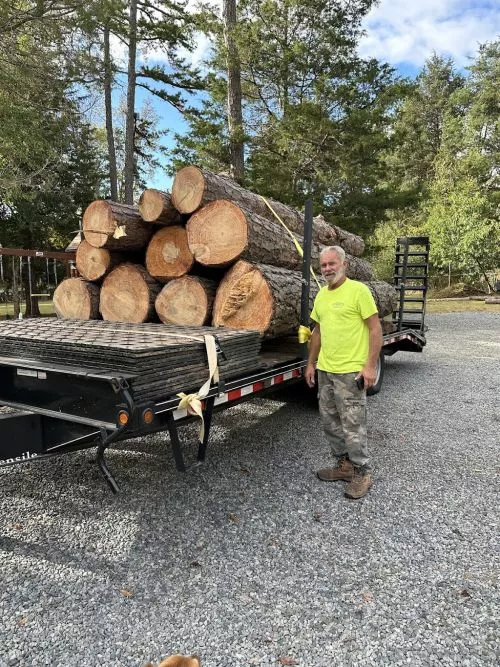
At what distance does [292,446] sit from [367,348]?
1420 millimetres

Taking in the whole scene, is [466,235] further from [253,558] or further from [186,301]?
[253,558]

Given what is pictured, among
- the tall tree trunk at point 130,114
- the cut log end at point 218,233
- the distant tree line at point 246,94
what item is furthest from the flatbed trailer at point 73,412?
the tall tree trunk at point 130,114

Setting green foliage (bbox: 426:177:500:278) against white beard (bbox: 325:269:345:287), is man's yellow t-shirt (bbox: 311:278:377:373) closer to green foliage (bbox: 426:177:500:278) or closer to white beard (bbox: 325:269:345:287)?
white beard (bbox: 325:269:345:287)

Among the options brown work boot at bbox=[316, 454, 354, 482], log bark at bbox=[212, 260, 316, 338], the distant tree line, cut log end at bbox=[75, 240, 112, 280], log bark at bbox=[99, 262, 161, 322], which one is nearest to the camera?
brown work boot at bbox=[316, 454, 354, 482]

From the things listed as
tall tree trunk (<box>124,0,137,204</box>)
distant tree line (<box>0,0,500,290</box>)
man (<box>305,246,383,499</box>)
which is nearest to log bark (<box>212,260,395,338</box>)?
man (<box>305,246,383,499</box>)

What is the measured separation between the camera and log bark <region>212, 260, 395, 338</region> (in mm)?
3963

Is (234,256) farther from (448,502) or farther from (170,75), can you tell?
(170,75)

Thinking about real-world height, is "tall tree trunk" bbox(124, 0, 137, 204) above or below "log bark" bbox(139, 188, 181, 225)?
above

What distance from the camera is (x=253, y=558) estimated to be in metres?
2.61

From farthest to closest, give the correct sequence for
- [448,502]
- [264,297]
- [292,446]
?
1. [292,446]
2. [264,297]
3. [448,502]

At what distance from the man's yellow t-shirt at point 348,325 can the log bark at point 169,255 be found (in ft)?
5.25

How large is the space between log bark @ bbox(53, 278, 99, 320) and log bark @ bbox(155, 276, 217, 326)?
828mm

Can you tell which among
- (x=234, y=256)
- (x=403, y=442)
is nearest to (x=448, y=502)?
(x=403, y=442)

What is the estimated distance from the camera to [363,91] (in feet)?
42.4
